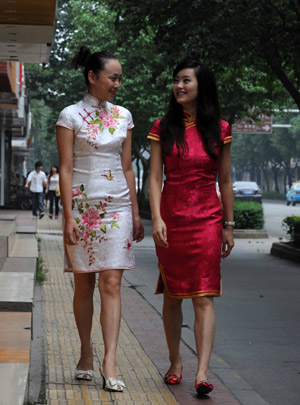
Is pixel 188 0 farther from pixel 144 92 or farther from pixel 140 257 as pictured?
pixel 144 92

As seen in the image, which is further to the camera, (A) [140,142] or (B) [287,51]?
(A) [140,142]

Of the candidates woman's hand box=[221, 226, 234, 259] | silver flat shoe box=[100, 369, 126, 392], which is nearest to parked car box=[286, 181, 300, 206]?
woman's hand box=[221, 226, 234, 259]

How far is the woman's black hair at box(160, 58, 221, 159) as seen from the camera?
5.09m

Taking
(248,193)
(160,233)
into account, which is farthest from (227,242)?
(248,193)

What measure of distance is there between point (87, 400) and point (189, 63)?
6.46ft

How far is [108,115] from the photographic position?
5137 mm

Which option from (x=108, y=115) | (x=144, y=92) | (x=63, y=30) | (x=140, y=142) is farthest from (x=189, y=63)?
(x=63, y=30)

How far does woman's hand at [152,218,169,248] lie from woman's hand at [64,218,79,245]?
17.4 inches

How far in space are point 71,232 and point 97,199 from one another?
24 centimetres

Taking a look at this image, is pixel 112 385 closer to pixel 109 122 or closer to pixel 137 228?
pixel 137 228

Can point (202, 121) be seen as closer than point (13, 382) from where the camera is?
No

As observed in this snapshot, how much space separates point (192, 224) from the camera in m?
5.06

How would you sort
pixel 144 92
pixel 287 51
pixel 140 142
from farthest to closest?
1. pixel 140 142
2. pixel 144 92
3. pixel 287 51

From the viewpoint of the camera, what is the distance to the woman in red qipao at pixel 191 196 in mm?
5059
